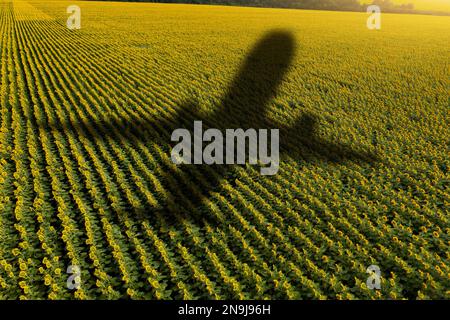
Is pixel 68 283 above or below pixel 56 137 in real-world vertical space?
below

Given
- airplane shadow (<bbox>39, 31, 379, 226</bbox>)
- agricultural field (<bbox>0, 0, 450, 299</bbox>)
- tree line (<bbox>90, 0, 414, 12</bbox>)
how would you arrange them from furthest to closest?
1. tree line (<bbox>90, 0, 414, 12</bbox>)
2. airplane shadow (<bbox>39, 31, 379, 226</bbox>)
3. agricultural field (<bbox>0, 0, 450, 299</bbox>)

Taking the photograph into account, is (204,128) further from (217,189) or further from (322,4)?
(322,4)

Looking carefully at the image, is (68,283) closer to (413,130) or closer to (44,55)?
(413,130)

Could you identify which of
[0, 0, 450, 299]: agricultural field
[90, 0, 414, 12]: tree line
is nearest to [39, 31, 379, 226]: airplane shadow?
[0, 0, 450, 299]: agricultural field

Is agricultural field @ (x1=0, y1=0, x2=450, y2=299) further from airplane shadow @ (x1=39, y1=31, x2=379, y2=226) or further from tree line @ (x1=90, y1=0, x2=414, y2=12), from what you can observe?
tree line @ (x1=90, y1=0, x2=414, y2=12)

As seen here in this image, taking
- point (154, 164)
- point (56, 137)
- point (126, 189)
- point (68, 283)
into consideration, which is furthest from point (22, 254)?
point (56, 137)
